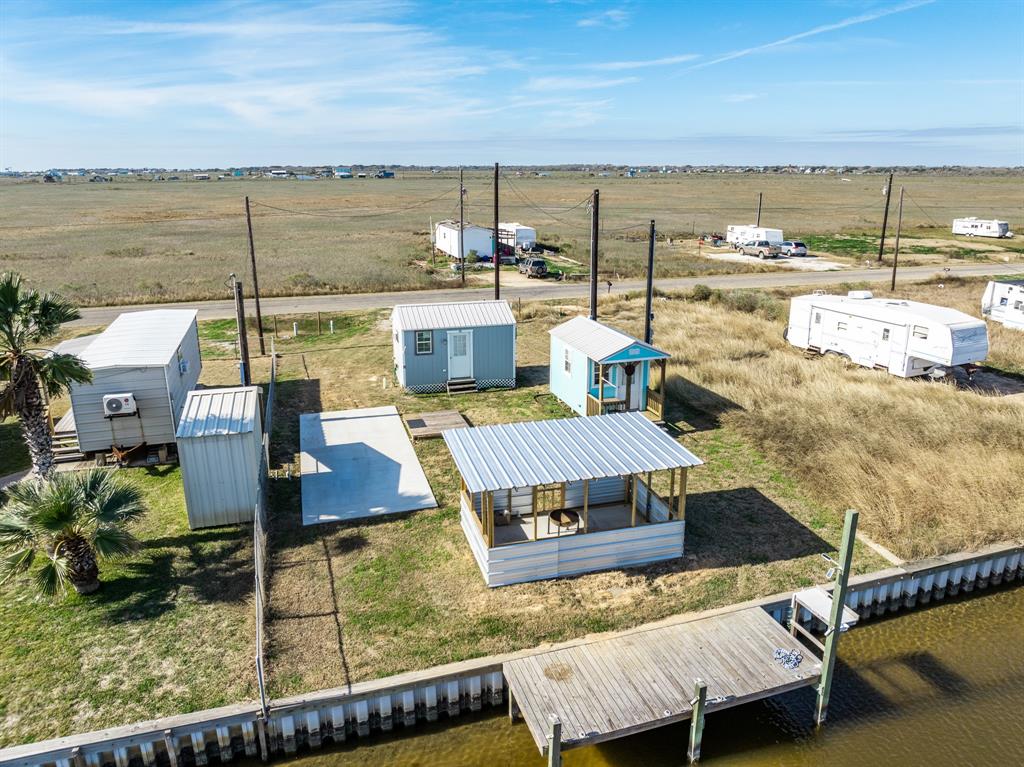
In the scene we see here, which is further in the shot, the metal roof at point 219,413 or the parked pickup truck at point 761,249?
the parked pickup truck at point 761,249

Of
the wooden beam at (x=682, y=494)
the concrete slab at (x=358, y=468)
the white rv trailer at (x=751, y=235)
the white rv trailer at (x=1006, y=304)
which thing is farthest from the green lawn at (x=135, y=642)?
the white rv trailer at (x=751, y=235)

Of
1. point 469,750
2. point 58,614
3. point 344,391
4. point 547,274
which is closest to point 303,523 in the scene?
point 58,614

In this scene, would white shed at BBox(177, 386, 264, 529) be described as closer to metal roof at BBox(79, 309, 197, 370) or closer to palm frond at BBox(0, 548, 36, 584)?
palm frond at BBox(0, 548, 36, 584)

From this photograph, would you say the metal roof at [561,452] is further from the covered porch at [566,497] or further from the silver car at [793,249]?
the silver car at [793,249]

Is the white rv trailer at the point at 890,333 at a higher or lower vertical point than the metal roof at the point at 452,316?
lower

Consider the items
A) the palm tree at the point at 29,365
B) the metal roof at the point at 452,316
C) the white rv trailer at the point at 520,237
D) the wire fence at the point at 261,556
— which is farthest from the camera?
the white rv trailer at the point at 520,237

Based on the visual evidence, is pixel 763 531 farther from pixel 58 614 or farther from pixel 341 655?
pixel 58 614

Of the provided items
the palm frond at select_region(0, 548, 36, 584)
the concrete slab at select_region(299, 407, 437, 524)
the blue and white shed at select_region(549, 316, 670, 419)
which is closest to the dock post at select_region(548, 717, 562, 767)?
the concrete slab at select_region(299, 407, 437, 524)
